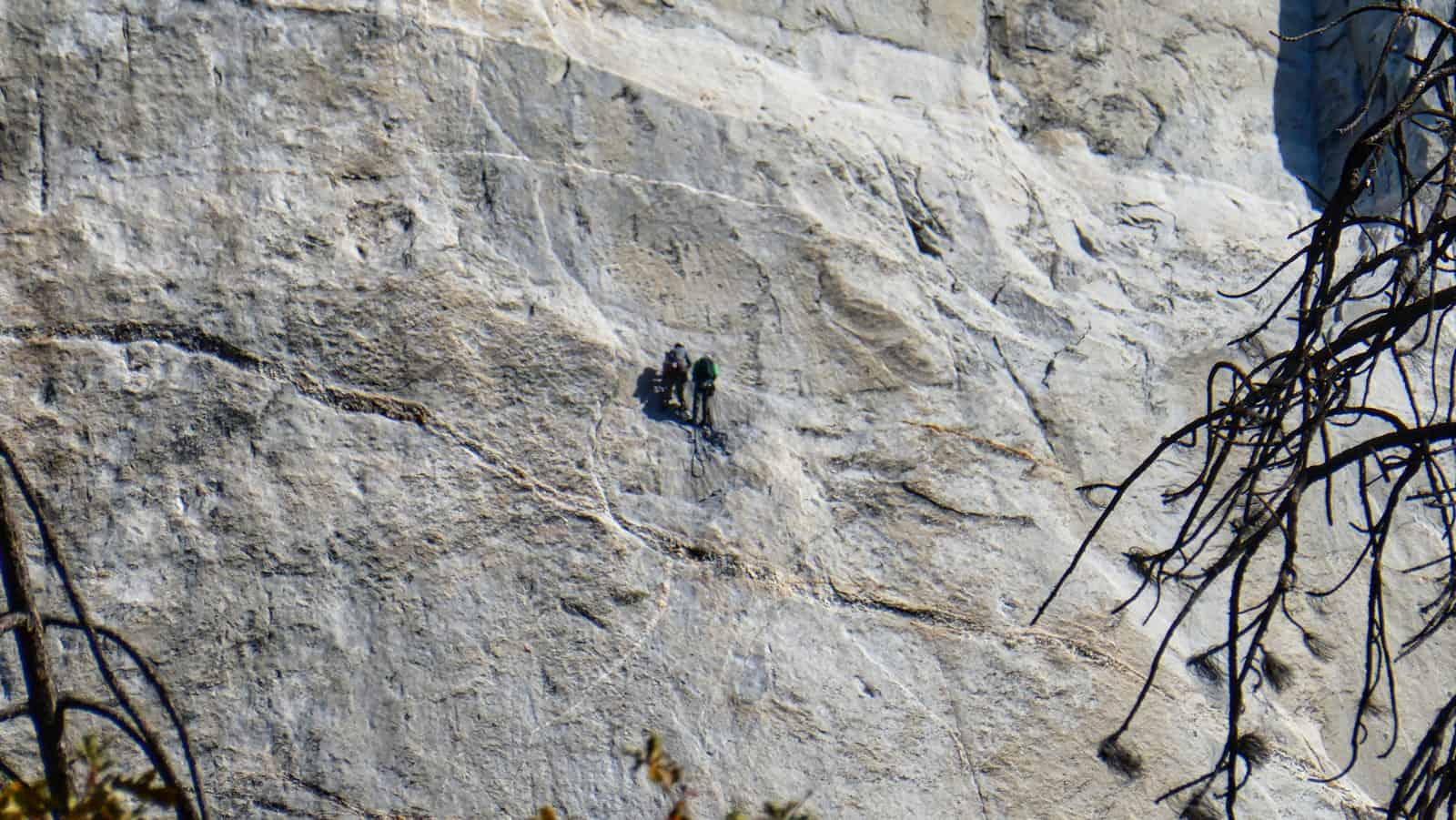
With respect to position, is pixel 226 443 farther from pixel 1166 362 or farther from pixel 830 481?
pixel 1166 362

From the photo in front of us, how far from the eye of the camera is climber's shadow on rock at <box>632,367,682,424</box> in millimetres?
5867

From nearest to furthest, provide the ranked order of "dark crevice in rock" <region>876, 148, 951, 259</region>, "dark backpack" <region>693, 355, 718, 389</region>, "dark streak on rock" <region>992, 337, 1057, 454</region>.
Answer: "dark backpack" <region>693, 355, 718, 389</region> < "dark streak on rock" <region>992, 337, 1057, 454</region> < "dark crevice in rock" <region>876, 148, 951, 259</region>

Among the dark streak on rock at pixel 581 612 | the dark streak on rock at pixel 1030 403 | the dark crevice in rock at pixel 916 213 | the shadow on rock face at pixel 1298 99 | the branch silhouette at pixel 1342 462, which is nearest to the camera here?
the branch silhouette at pixel 1342 462

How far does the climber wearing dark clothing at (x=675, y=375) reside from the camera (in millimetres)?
5805

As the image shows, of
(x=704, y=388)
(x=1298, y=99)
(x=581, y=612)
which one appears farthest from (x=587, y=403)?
(x=1298, y=99)

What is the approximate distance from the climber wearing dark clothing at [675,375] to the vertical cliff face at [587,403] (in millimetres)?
121

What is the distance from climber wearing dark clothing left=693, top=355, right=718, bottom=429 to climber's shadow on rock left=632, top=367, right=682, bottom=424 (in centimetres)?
9

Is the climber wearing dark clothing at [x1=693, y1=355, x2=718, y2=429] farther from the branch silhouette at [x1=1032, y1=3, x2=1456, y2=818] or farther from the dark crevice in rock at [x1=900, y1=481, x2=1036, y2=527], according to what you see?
the branch silhouette at [x1=1032, y1=3, x2=1456, y2=818]

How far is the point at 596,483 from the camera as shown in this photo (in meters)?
5.64

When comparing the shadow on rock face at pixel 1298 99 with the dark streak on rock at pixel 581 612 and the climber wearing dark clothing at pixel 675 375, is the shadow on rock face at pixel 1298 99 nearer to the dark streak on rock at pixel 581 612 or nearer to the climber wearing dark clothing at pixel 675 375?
the climber wearing dark clothing at pixel 675 375

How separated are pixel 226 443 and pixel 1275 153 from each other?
4932 mm

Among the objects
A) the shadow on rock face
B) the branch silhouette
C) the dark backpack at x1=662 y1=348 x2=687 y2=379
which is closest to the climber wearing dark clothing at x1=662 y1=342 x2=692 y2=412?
the dark backpack at x1=662 y1=348 x2=687 y2=379

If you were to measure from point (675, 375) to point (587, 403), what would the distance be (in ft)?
1.11

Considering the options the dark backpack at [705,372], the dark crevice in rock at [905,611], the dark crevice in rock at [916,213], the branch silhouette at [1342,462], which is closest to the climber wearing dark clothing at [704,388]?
the dark backpack at [705,372]
